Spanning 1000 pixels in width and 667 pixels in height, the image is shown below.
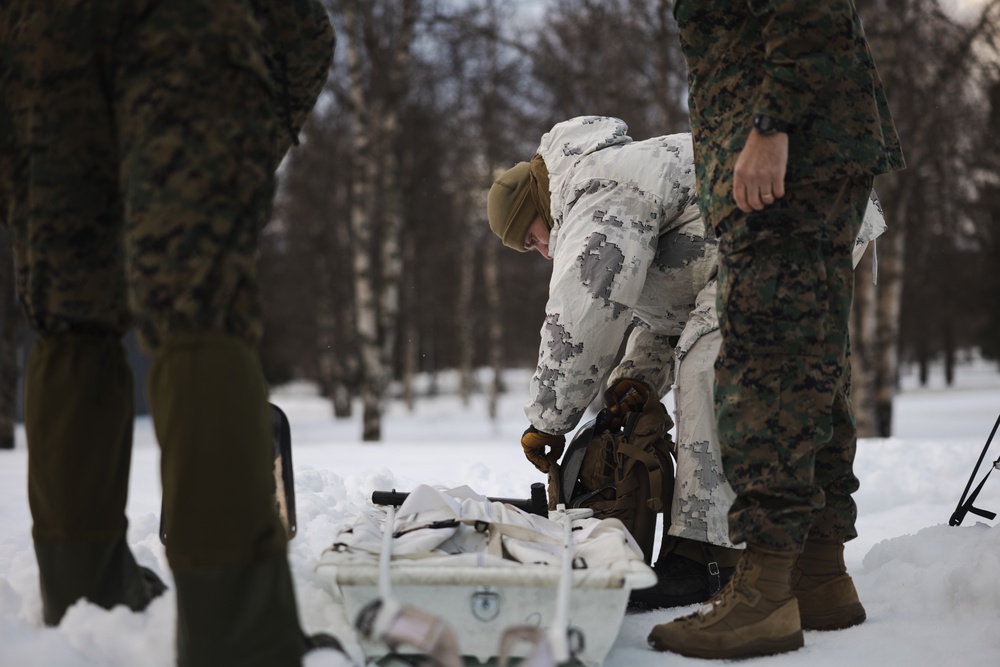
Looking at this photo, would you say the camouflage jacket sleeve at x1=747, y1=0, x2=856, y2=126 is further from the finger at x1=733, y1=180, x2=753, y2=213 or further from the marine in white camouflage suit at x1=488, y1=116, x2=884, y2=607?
the marine in white camouflage suit at x1=488, y1=116, x2=884, y2=607

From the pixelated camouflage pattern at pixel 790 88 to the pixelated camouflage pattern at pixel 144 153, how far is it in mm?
1049

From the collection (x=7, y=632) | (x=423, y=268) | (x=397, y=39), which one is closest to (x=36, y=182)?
(x=7, y=632)

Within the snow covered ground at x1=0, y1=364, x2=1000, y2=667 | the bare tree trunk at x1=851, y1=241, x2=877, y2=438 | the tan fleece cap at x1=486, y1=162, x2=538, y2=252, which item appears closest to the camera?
the snow covered ground at x1=0, y1=364, x2=1000, y2=667

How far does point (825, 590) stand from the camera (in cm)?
236

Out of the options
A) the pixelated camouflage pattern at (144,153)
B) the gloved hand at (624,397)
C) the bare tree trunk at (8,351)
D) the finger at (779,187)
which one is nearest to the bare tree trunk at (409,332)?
the bare tree trunk at (8,351)

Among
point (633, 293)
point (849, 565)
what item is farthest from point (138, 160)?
point (849, 565)

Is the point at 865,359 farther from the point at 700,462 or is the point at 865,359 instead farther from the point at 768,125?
the point at 768,125

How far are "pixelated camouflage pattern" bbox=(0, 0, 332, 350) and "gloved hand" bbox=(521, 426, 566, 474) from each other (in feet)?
4.70

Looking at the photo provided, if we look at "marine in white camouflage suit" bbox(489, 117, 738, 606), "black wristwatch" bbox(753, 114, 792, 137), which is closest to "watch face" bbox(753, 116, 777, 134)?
"black wristwatch" bbox(753, 114, 792, 137)

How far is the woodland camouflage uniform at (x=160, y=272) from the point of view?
4.51ft

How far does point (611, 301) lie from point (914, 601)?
4.00 ft

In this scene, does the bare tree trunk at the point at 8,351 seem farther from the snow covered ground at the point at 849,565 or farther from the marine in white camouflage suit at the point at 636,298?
the marine in white camouflage suit at the point at 636,298

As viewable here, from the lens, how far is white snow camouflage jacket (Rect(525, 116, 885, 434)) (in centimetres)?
265

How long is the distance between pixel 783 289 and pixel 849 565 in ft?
4.73
